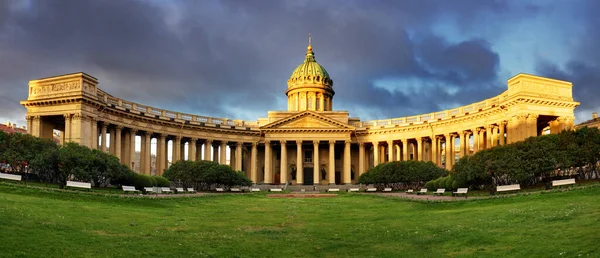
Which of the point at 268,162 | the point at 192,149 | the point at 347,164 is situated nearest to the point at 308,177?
the point at 347,164

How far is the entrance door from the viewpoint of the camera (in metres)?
95.9

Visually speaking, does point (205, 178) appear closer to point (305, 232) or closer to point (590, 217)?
point (305, 232)

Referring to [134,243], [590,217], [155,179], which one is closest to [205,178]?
[155,179]

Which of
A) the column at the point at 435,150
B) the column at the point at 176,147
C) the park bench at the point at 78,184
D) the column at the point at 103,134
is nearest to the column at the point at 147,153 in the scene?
the column at the point at 176,147

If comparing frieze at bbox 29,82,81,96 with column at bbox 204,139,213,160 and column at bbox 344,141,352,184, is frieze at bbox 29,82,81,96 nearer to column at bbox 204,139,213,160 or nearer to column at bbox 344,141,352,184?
column at bbox 204,139,213,160

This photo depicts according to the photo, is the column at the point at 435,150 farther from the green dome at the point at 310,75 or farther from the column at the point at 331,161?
the green dome at the point at 310,75

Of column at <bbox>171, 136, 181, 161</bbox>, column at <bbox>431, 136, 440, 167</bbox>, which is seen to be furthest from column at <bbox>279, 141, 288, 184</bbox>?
column at <bbox>431, 136, 440, 167</bbox>

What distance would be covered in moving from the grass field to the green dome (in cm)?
7368

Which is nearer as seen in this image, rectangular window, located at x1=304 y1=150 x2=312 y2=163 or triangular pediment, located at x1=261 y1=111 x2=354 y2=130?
triangular pediment, located at x1=261 y1=111 x2=354 y2=130

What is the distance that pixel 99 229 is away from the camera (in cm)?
2119

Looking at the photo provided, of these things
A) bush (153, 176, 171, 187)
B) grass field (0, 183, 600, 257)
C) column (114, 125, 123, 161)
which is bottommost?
grass field (0, 183, 600, 257)

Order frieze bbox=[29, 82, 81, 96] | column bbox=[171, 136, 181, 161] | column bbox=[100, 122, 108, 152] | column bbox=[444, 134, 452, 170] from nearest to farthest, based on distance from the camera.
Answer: frieze bbox=[29, 82, 81, 96] < column bbox=[100, 122, 108, 152] < column bbox=[444, 134, 452, 170] < column bbox=[171, 136, 181, 161]

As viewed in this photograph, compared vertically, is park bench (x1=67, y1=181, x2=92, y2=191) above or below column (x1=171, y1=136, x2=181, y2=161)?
below

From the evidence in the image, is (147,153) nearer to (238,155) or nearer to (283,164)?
(238,155)
